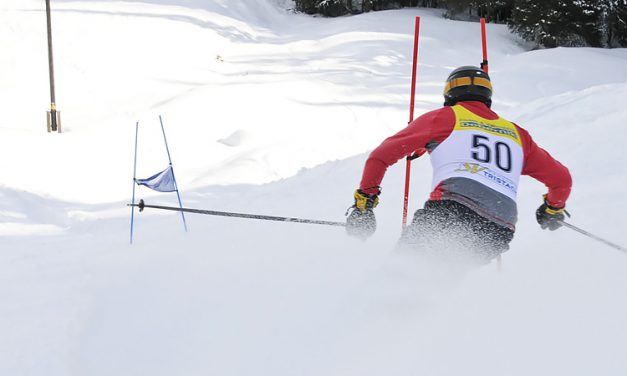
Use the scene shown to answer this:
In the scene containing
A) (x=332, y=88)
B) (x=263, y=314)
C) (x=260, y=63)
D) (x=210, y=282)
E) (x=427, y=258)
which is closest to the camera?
(x=427, y=258)

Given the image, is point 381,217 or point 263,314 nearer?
point 263,314

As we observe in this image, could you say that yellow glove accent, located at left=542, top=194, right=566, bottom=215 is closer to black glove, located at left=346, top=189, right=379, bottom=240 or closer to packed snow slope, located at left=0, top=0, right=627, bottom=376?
packed snow slope, located at left=0, top=0, right=627, bottom=376

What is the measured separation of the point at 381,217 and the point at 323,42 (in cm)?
2213

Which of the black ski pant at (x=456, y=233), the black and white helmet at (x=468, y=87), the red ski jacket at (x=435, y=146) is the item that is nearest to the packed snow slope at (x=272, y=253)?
the black ski pant at (x=456, y=233)

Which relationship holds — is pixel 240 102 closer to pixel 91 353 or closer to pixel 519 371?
pixel 91 353

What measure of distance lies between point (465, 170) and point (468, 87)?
581mm

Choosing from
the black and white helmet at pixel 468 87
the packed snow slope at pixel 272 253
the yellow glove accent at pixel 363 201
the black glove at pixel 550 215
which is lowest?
the packed snow slope at pixel 272 253

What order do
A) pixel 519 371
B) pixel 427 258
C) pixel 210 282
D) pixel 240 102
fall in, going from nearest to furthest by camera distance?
pixel 519 371
pixel 427 258
pixel 210 282
pixel 240 102

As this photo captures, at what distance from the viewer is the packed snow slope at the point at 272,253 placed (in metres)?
2.97

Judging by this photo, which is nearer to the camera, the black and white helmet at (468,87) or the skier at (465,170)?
the skier at (465,170)

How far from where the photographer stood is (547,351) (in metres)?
2.70

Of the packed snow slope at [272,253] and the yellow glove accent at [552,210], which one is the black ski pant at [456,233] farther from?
the yellow glove accent at [552,210]

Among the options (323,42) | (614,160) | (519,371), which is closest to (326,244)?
(519,371)

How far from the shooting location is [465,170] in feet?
10.0
